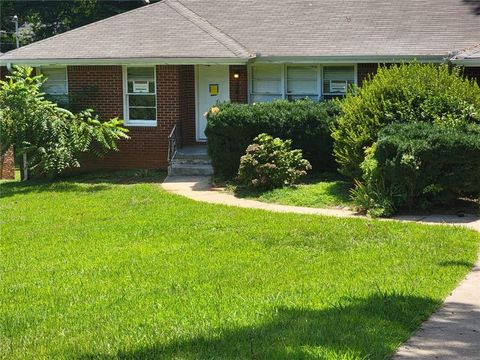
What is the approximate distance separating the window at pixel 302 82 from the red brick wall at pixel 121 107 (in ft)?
8.67

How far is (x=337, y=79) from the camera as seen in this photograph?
58.5ft

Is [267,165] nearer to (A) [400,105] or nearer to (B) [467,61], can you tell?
(A) [400,105]

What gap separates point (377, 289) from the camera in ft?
22.2

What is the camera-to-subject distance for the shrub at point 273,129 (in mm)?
14672

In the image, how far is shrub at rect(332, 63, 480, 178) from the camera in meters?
12.7

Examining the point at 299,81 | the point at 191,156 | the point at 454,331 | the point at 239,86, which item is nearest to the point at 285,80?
the point at 299,81

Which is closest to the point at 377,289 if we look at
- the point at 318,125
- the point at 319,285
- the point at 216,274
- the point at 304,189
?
the point at 319,285

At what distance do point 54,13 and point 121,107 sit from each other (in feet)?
64.9

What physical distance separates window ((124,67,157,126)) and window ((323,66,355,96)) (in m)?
4.25

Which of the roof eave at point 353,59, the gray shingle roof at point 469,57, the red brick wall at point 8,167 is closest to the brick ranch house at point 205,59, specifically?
the roof eave at point 353,59

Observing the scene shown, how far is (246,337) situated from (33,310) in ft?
7.27

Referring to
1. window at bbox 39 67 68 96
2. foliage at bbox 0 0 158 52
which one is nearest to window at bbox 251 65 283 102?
window at bbox 39 67 68 96

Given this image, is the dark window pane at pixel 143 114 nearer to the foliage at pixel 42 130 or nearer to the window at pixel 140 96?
the window at pixel 140 96

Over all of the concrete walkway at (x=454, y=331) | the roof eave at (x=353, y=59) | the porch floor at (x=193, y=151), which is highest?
the roof eave at (x=353, y=59)
